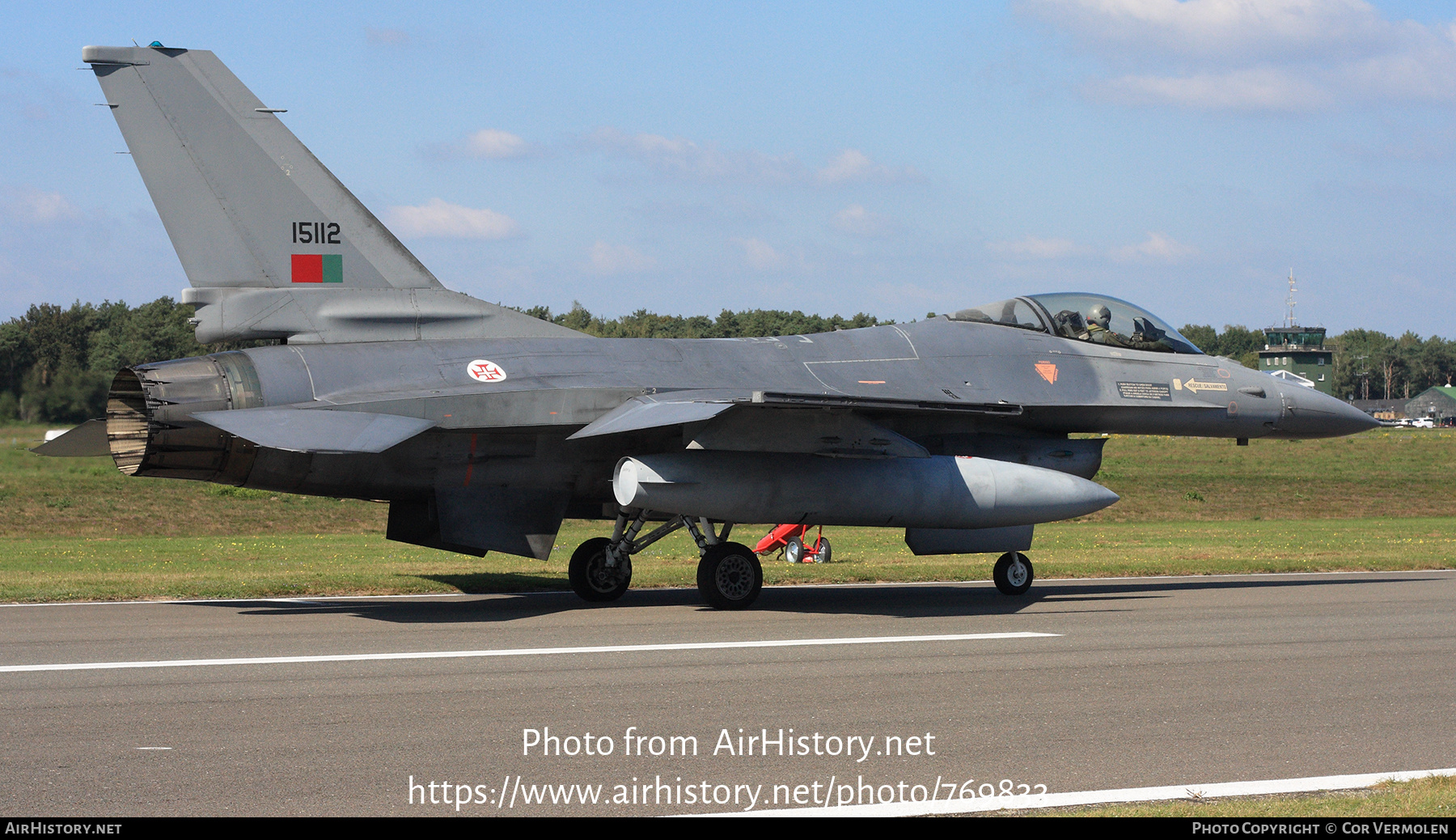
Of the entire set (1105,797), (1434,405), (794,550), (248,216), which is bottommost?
(794,550)

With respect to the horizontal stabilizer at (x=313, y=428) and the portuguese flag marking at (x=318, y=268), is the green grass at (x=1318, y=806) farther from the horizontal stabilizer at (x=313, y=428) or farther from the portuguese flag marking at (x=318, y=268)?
the portuguese flag marking at (x=318, y=268)

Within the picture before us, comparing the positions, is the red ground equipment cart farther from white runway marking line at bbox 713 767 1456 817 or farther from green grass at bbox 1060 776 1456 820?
green grass at bbox 1060 776 1456 820

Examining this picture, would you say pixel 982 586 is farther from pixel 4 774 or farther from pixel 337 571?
pixel 4 774

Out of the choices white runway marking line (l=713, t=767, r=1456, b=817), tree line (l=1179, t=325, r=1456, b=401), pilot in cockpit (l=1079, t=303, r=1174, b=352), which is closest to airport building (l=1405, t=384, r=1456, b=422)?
tree line (l=1179, t=325, r=1456, b=401)

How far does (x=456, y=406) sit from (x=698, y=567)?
11.5 feet

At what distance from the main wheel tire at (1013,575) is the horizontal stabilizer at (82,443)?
1028cm

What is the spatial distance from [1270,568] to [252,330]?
15.1 metres

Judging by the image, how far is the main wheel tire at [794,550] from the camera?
22516mm

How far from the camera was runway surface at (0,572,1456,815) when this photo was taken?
20.0 ft

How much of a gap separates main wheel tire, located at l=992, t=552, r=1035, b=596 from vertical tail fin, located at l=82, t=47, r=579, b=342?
692 cm

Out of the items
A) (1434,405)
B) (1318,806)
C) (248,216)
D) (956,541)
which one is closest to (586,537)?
(956,541)

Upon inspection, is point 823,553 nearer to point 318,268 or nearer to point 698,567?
point 698,567

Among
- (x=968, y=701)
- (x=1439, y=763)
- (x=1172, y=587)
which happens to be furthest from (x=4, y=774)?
(x=1172, y=587)

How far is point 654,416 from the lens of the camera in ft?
41.8
